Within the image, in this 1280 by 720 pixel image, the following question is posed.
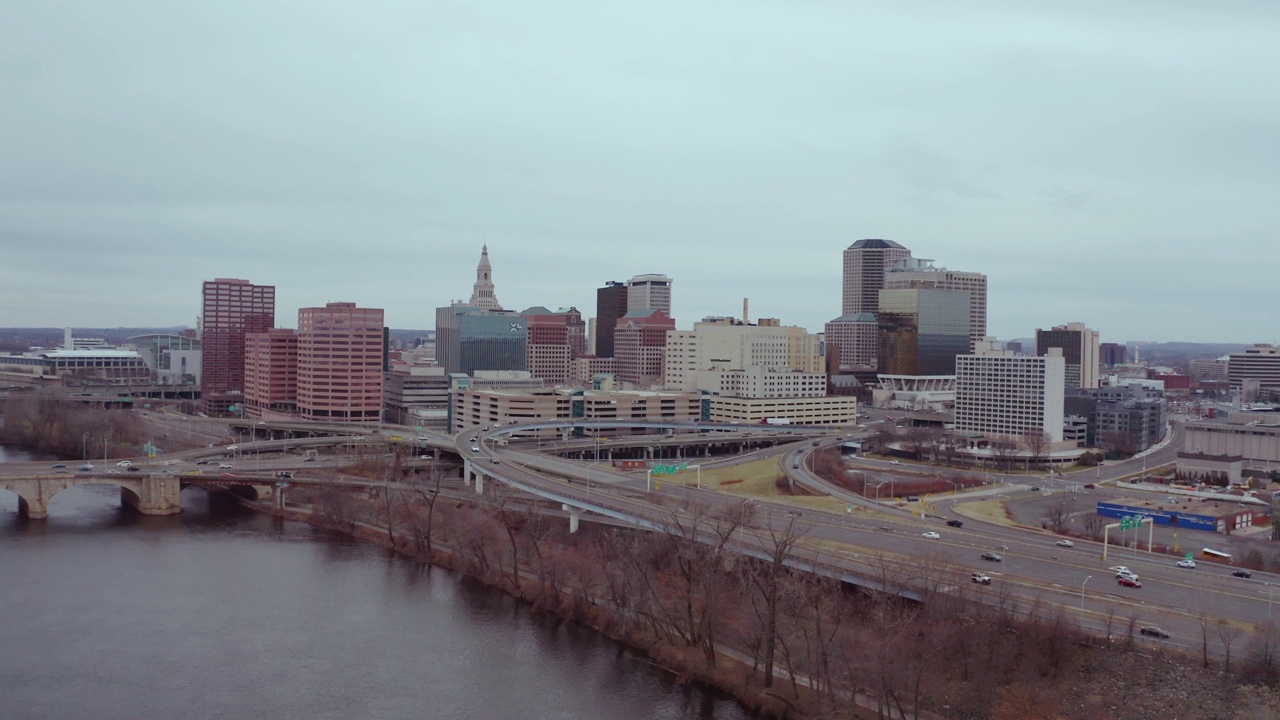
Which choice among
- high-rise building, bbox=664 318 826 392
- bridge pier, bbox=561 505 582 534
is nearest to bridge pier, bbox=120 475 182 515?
bridge pier, bbox=561 505 582 534

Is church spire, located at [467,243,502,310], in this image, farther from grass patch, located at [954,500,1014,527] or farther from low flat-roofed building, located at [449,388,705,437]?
grass patch, located at [954,500,1014,527]

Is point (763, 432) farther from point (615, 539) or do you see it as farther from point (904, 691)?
point (904, 691)

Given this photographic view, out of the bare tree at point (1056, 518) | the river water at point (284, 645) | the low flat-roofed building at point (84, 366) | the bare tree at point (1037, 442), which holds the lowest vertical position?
the river water at point (284, 645)

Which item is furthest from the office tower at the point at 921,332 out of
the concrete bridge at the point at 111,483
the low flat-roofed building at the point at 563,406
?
the concrete bridge at the point at 111,483

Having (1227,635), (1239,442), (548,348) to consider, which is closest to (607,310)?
(548,348)

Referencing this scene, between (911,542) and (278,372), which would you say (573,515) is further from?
(278,372)

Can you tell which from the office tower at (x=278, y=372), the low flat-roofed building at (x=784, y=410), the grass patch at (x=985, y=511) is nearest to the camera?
the grass patch at (x=985, y=511)

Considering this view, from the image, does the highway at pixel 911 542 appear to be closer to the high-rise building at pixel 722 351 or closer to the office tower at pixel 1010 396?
the office tower at pixel 1010 396
